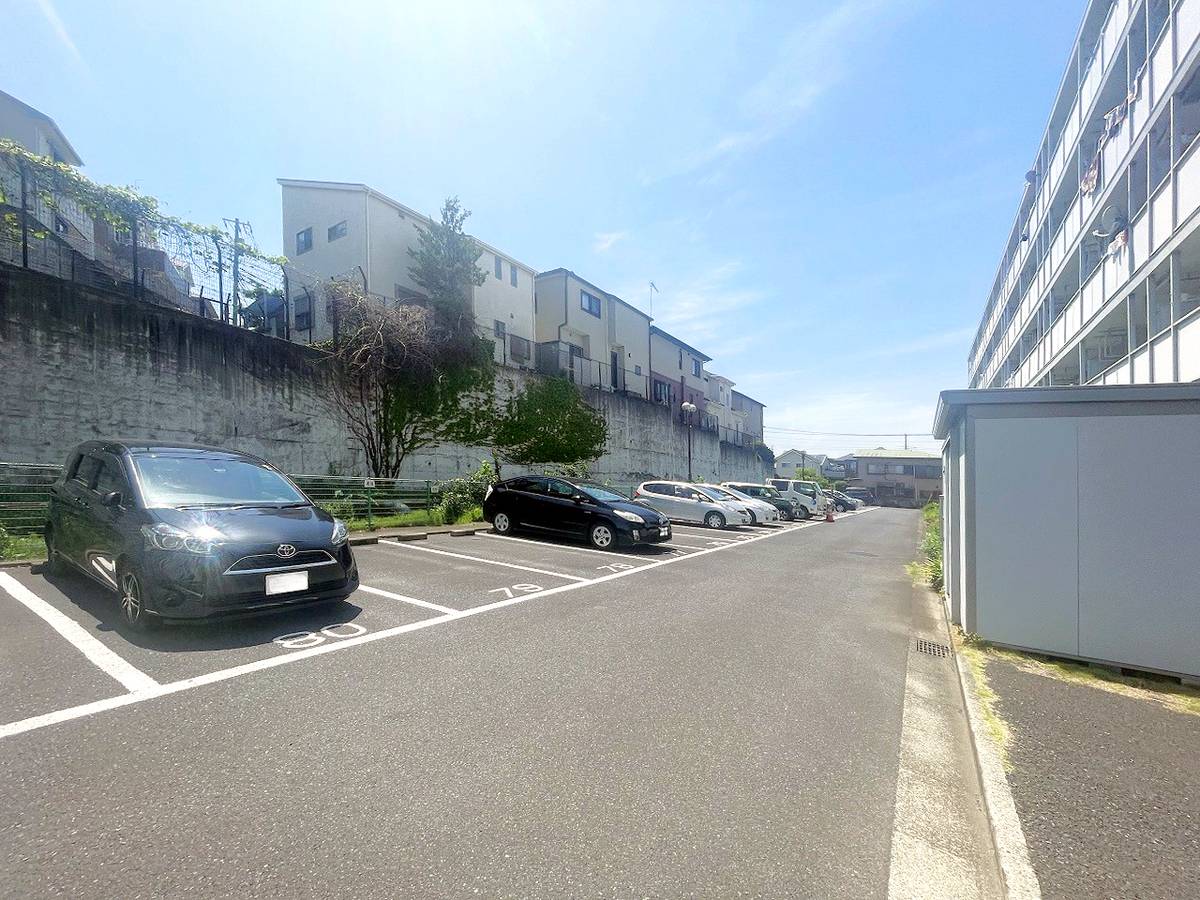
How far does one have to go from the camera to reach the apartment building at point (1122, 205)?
1008cm

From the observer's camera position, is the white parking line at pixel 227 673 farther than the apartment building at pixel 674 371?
No

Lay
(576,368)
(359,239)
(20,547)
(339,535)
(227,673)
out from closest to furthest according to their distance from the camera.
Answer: (227,673) < (339,535) < (20,547) < (359,239) < (576,368)

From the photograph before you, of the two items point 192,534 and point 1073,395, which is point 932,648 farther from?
point 192,534

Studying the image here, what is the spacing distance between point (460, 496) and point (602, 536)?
208 inches

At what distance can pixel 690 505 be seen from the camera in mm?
18859

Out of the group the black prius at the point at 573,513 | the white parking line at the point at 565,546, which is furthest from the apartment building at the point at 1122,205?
the white parking line at the point at 565,546

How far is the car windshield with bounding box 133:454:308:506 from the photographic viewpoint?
5.18 m

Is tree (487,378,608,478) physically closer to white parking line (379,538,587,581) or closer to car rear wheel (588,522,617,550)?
car rear wheel (588,522,617,550)

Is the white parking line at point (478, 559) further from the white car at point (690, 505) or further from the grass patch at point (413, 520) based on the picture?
the white car at point (690, 505)

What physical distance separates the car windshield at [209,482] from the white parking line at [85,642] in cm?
117

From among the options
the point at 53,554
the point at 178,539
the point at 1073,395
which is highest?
the point at 1073,395

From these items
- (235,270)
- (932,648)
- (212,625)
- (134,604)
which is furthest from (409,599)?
(235,270)

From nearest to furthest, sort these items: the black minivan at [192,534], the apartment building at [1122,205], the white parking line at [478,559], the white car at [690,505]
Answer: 1. the black minivan at [192,534]
2. the white parking line at [478,559]
3. the apartment building at [1122,205]
4. the white car at [690,505]

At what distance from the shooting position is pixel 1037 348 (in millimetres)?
21078
